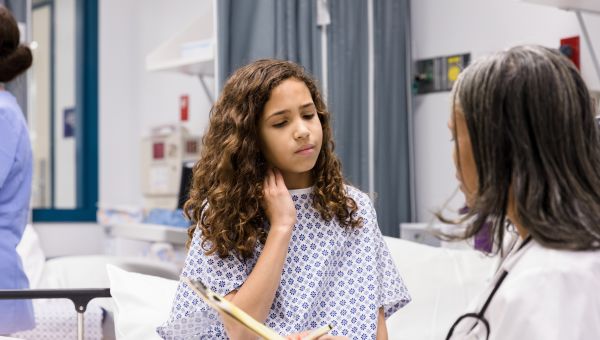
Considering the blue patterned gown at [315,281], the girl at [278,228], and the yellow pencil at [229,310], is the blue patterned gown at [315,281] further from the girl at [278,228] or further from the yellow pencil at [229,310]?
the yellow pencil at [229,310]

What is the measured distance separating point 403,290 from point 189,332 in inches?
18.0

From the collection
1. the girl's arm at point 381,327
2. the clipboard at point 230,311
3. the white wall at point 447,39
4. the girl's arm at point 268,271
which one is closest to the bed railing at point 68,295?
the girl's arm at point 268,271

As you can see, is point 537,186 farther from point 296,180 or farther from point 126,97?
point 126,97

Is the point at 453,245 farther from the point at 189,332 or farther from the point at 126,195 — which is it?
the point at 126,195

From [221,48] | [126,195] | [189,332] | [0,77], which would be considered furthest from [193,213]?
[126,195]

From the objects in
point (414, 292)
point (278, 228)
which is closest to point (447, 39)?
point (414, 292)

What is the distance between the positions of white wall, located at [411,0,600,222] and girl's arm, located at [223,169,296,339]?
5.96ft

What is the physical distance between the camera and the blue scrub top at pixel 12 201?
2.06 meters

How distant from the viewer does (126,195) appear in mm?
5082

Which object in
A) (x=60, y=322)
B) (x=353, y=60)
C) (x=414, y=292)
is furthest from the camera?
(x=353, y=60)

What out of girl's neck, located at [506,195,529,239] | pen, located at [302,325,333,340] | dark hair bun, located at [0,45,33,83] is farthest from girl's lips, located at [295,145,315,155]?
dark hair bun, located at [0,45,33,83]

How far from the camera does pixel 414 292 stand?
2.26 meters

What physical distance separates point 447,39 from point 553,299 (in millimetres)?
2623

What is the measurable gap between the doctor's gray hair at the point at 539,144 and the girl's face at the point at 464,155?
34 mm
